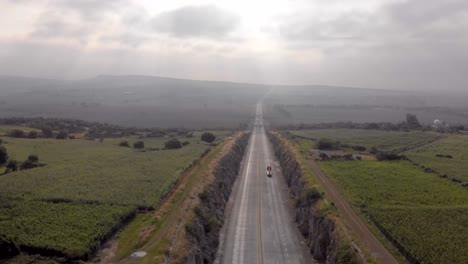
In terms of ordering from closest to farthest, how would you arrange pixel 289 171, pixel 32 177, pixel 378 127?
pixel 32 177 → pixel 289 171 → pixel 378 127

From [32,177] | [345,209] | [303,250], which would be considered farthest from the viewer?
[32,177]

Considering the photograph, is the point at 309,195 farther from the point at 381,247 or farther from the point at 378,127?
the point at 378,127

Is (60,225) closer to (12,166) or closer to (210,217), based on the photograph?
(210,217)

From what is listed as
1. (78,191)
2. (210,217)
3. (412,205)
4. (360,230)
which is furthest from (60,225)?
(412,205)

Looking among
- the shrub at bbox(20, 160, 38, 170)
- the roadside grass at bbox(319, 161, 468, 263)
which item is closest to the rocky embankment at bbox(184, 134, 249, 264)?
the roadside grass at bbox(319, 161, 468, 263)

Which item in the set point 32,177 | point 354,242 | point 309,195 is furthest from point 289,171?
point 32,177

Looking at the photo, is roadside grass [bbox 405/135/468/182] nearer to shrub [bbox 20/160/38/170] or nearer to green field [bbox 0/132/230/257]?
green field [bbox 0/132/230/257]
